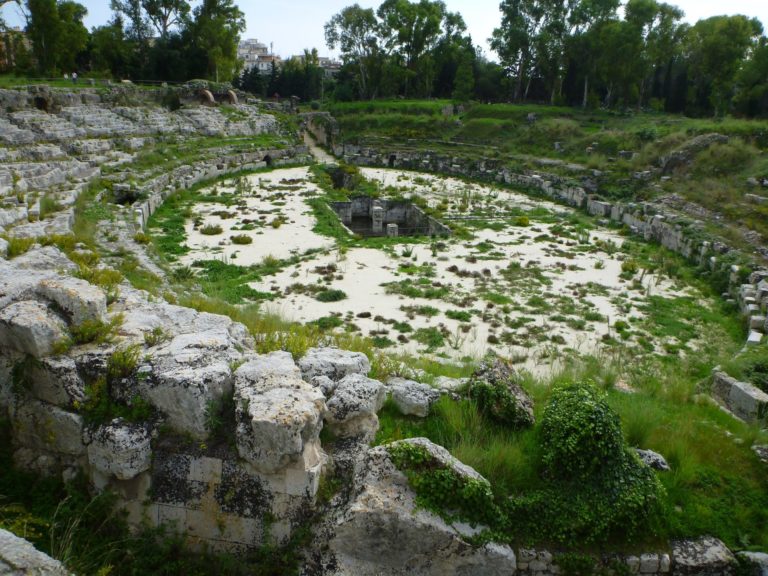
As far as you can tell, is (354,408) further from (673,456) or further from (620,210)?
(620,210)

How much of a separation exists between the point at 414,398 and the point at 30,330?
3888mm

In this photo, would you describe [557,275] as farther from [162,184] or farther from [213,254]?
[162,184]

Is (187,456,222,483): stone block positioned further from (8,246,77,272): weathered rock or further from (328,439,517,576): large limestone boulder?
(8,246,77,272): weathered rock

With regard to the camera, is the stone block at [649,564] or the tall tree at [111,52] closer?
the stone block at [649,564]

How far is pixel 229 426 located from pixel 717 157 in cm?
2733

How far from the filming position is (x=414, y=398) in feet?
19.9

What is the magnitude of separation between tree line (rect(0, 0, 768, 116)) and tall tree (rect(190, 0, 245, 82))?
0.37 ft

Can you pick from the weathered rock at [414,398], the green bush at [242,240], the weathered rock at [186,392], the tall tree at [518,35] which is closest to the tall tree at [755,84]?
the tall tree at [518,35]

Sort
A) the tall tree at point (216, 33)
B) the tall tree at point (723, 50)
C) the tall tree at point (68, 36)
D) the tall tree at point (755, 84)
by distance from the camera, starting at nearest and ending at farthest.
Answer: the tall tree at point (755, 84)
the tall tree at point (723, 50)
the tall tree at point (68, 36)
the tall tree at point (216, 33)

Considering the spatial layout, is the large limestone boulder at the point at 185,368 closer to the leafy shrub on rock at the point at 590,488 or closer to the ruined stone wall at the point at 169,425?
the ruined stone wall at the point at 169,425

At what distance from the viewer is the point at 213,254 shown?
17109mm

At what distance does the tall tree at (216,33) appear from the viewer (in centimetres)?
4781

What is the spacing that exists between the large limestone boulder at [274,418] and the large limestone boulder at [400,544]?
0.71 metres

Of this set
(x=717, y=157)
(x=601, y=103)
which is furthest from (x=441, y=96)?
(x=717, y=157)
